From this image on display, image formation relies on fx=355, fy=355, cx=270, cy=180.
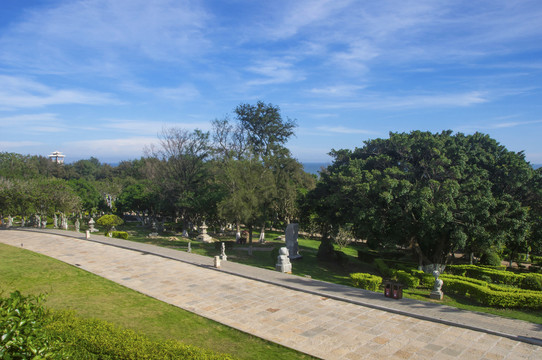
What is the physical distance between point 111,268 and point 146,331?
361 inches

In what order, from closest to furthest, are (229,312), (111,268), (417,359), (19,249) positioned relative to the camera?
(417,359) < (229,312) < (111,268) < (19,249)

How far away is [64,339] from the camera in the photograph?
6.72m

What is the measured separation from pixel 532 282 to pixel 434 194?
6.30m

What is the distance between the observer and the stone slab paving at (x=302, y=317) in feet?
30.6

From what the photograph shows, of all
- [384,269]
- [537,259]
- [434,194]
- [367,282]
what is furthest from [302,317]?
[537,259]

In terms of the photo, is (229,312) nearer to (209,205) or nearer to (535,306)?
(535,306)

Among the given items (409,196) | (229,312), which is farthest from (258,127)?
(229,312)

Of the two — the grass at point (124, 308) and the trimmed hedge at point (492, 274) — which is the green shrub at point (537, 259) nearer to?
the trimmed hedge at point (492, 274)

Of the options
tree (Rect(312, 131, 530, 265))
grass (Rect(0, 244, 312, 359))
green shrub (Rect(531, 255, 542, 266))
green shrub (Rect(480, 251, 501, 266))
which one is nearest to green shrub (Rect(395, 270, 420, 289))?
tree (Rect(312, 131, 530, 265))

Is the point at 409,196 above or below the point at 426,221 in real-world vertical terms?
above

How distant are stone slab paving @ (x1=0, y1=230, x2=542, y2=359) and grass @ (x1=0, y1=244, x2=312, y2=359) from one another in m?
0.52

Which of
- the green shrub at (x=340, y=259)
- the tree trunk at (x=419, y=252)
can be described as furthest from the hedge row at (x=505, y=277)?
the green shrub at (x=340, y=259)

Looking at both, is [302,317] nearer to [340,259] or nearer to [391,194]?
[391,194]

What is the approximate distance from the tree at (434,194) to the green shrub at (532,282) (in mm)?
2165
